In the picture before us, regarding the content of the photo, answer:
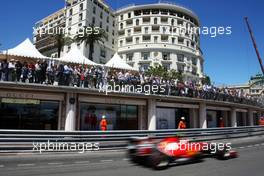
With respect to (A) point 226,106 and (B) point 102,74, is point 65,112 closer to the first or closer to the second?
(B) point 102,74

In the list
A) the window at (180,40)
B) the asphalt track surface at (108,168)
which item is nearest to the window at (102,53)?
the window at (180,40)

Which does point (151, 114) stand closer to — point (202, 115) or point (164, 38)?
point (202, 115)

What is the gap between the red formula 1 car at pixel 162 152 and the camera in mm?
8961

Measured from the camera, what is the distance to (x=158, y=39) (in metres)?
76.4

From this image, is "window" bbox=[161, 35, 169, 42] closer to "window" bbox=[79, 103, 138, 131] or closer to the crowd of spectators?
the crowd of spectators

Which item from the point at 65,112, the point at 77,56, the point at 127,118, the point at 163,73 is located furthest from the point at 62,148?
the point at 163,73

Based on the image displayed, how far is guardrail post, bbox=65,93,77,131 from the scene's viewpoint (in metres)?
17.2

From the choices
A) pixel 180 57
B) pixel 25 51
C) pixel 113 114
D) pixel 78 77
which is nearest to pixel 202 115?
pixel 113 114

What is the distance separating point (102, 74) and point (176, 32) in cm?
6357

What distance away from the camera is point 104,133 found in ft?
46.8

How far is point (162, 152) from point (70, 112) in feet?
31.9

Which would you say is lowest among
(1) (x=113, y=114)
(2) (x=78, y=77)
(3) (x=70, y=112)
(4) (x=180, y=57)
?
(1) (x=113, y=114)

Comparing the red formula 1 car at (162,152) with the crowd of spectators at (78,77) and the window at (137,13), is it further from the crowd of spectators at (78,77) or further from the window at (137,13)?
the window at (137,13)

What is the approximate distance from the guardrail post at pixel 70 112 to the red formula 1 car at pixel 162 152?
8473 mm
